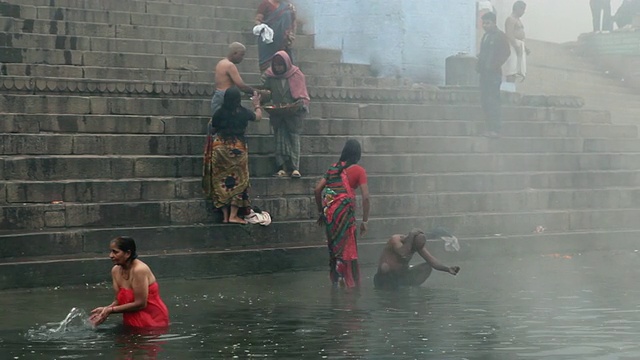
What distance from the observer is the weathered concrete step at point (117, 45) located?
1532 cm

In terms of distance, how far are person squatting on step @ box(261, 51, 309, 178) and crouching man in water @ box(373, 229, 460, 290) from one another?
2.27 m

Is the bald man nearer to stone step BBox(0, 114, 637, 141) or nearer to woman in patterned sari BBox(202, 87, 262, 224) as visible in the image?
woman in patterned sari BBox(202, 87, 262, 224)

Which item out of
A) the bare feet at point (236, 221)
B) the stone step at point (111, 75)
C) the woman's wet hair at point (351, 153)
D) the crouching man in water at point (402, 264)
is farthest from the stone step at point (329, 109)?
the crouching man in water at point (402, 264)

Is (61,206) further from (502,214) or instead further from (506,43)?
(506,43)

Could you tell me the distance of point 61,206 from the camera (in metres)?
12.0

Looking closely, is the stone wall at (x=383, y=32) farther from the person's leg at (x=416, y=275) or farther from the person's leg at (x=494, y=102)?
the person's leg at (x=416, y=275)

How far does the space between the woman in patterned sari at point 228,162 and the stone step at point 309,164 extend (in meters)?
0.60

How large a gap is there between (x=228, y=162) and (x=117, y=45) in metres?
3.81

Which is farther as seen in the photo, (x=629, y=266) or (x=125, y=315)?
(x=629, y=266)

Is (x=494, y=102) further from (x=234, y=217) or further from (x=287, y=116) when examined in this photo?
(x=234, y=217)

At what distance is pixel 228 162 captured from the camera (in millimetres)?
12711

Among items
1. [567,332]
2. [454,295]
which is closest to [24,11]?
[454,295]

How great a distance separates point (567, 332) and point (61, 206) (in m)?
5.15

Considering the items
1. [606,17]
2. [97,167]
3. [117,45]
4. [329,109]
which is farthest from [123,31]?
[606,17]
